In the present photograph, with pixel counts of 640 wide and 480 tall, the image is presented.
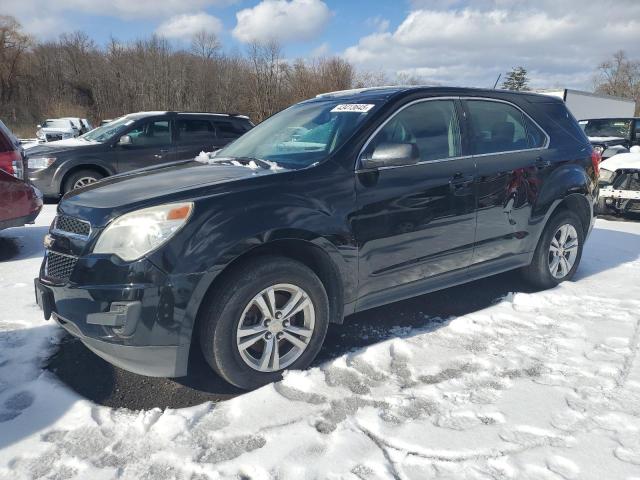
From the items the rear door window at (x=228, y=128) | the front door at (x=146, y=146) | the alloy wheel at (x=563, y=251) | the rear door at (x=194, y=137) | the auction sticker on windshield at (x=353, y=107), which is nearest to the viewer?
the auction sticker on windshield at (x=353, y=107)

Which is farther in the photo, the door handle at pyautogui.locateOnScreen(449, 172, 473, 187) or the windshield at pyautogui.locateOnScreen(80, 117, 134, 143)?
the windshield at pyautogui.locateOnScreen(80, 117, 134, 143)

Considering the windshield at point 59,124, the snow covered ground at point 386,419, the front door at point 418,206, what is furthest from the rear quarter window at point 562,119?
the windshield at point 59,124

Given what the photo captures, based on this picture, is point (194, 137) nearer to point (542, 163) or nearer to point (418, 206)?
point (542, 163)

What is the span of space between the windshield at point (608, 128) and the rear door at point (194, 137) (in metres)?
11.2

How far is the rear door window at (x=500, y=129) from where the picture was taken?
4.00m

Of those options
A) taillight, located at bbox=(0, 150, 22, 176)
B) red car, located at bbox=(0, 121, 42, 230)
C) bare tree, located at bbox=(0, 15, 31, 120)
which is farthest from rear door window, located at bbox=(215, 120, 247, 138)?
bare tree, located at bbox=(0, 15, 31, 120)

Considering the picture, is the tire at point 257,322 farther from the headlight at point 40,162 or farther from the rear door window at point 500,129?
the headlight at point 40,162

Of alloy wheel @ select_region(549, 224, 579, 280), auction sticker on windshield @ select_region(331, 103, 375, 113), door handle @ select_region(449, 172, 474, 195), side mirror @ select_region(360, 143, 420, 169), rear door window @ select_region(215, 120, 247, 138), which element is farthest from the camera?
rear door window @ select_region(215, 120, 247, 138)

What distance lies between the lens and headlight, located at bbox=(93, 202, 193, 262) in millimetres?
2602

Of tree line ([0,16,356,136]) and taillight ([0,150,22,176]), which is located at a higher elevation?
tree line ([0,16,356,136])

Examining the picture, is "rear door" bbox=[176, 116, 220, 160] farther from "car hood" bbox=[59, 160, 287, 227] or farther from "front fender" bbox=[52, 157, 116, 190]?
"car hood" bbox=[59, 160, 287, 227]

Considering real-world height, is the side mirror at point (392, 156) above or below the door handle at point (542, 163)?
above

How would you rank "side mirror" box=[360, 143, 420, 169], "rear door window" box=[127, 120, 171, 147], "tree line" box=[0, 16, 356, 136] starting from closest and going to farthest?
"side mirror" box=[360, 143, 420, 169] → "rear door window" box=[127, 120, 171, 147] → "tree line" box=[0, 16, 356, 136]

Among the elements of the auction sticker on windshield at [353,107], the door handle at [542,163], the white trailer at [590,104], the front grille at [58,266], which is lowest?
the front grille at [58,266]
